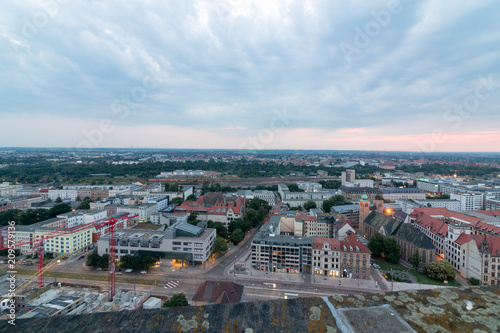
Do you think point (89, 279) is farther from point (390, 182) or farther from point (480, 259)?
point (390, 182)

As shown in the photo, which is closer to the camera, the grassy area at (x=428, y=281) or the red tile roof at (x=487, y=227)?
the grassy area at (x=428, y=281)

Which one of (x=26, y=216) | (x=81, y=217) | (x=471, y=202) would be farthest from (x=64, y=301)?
(x=471, y=202)

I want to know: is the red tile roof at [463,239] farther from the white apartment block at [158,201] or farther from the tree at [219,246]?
the white apartment block at [158,201]

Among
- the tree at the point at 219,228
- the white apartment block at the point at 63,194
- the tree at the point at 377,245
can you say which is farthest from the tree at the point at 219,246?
the white apartment block at the point at 63,194

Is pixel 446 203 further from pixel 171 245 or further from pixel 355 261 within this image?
pixel 171 245

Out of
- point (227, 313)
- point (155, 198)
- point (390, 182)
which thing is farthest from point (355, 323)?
point (390, 182)

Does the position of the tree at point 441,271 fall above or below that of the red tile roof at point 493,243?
below
